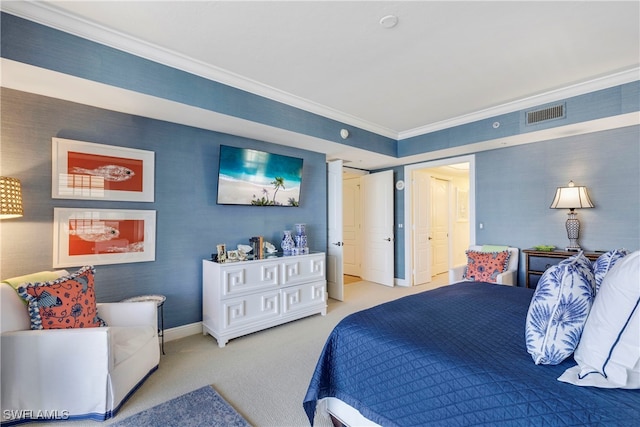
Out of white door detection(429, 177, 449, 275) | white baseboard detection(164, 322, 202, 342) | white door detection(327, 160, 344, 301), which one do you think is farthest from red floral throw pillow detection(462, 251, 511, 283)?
white baseboard detection(164, 322, 202, 342)

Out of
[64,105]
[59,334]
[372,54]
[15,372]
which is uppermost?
[372,54]

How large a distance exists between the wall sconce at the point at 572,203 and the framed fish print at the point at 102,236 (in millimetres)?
4532

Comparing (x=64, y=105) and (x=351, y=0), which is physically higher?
(x=351, y=0)

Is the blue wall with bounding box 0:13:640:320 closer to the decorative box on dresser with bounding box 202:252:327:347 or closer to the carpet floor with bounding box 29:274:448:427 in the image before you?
A: the decorative box on dresser with bounding box 202:252:327:347

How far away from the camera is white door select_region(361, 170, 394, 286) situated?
5324 mm

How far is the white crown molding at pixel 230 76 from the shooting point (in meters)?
1.96

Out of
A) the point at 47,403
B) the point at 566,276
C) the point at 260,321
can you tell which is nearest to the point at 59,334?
the point at 47,403

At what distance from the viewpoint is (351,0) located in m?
1.87

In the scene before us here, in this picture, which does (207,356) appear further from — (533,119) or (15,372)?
(533,119)

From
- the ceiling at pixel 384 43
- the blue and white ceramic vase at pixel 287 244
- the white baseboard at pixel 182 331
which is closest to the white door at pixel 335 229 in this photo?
the blue and white ceramic vase at pixel 287 244

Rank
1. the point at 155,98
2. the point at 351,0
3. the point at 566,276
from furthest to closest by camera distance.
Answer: the point at 155,98 < the point at 351,0 < the point at 566,276

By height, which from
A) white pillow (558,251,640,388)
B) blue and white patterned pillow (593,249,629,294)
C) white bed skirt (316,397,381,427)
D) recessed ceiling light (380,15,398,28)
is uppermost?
recessed ceiling light (380,15,398,28)

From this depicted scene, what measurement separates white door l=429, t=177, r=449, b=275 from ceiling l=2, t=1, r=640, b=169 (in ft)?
9.67

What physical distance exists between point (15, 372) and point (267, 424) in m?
1.55
